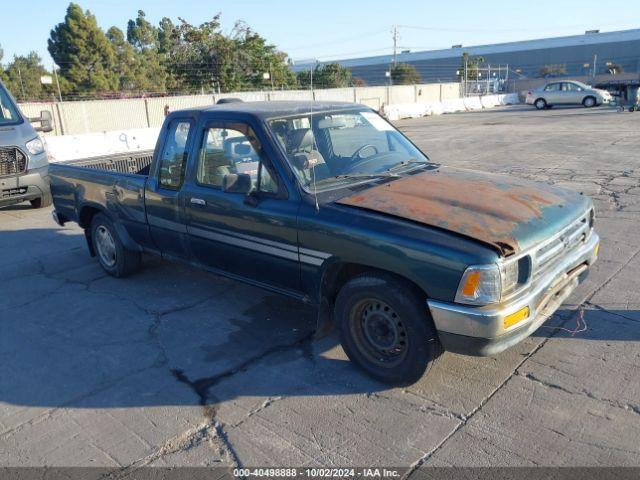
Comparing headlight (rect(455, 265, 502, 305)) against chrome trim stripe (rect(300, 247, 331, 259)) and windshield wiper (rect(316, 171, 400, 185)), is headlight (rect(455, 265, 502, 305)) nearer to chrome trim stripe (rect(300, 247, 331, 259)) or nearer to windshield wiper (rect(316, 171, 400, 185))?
chrome trim stripe (rect(300, 247, 331, 259))

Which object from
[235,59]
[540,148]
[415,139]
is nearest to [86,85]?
[235,59]

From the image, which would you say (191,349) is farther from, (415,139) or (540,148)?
(415,139)

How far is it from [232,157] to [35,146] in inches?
262

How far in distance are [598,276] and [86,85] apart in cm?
4607

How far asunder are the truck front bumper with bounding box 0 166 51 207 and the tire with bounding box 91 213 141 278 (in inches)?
140

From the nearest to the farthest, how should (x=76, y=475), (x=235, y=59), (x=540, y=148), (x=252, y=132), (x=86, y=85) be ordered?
(x=76, y=475)
(x=252, y=132)
(x=540, y=148)
(x=235, y=59)
(x=86, y=85)

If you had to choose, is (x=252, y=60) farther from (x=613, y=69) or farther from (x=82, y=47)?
(x=613, y=69)

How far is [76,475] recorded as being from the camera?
9.89 feet

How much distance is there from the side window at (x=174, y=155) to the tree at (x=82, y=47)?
148 ft

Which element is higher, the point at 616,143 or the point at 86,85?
the point at 86,85

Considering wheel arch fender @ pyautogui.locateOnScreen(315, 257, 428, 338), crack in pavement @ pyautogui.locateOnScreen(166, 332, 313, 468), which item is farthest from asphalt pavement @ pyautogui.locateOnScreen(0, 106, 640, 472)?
wheel arch fender @ pyautogui.locateOnScreen(315, 257, 428, 338)

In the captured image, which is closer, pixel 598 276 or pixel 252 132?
pixel 252 132

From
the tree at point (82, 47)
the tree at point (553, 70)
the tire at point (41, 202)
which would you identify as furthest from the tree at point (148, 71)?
the tree at point (553, 70)

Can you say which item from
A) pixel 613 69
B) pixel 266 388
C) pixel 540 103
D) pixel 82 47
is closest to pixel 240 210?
pixel 266 388
